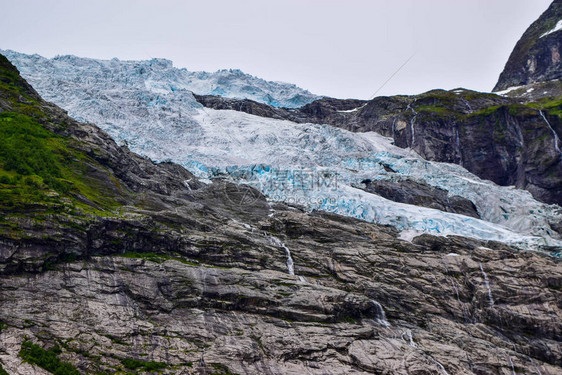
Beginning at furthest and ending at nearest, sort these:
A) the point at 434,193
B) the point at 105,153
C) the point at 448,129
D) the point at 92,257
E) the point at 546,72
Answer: the point at 546,72 → the point at 448,129 → the point at 434,193 → the point at 105,153 → the point at 92,257

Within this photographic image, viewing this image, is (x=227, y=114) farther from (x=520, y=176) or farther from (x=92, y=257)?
(x=92, y=257)

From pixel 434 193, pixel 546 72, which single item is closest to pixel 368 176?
pixel 434 193

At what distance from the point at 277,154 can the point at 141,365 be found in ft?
200

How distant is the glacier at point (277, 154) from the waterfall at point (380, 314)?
57.1 feet

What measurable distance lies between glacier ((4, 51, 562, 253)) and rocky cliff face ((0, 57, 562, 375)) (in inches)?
387

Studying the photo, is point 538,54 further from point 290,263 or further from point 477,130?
point 290,263

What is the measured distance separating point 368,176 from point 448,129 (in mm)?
38138

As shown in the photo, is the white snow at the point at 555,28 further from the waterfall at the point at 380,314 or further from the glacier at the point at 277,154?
the waterfall at the point at 380,314

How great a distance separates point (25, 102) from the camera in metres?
56.7

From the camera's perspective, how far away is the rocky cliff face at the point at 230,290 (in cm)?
2895

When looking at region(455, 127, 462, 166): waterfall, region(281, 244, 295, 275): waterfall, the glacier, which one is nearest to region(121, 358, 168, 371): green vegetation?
region(281, 244, 295, 275): waterfall

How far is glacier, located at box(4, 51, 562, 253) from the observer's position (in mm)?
61500

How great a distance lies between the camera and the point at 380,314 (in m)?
38.8

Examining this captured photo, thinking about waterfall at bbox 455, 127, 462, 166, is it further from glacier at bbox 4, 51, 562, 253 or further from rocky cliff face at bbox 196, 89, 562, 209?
glacier at bbox 4, 51, 562, 253
